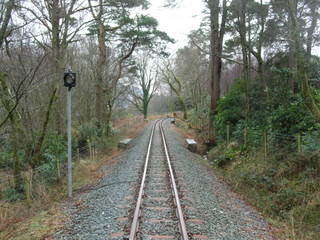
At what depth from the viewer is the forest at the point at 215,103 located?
657 cm

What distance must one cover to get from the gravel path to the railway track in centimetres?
18

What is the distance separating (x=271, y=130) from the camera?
9477mm

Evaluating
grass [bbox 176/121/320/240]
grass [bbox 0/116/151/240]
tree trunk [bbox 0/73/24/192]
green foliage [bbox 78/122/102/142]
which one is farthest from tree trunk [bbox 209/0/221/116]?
tree trunk [bbox 0/73/24/192]

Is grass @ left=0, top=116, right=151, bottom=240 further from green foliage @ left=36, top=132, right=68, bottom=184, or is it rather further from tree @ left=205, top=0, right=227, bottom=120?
tree @ left=205, top=0, right=227, bottom=120

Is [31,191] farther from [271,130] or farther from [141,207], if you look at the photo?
[271,130]

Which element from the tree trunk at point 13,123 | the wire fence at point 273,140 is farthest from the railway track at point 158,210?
the tree trunk at point 13,123

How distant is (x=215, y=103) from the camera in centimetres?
1614

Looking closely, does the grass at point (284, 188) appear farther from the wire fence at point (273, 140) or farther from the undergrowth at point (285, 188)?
the wire fence at point (273, 140)

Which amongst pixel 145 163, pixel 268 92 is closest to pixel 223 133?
pixel 268 92

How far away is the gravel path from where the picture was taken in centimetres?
431

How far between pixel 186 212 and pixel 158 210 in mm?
609

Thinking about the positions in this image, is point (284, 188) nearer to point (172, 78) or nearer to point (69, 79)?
point (69, 79)

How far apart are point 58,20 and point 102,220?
7175 mm

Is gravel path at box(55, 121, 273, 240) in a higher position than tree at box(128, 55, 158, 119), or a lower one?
lower
